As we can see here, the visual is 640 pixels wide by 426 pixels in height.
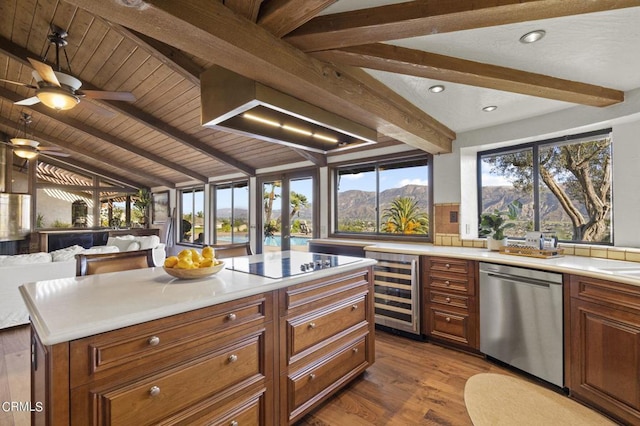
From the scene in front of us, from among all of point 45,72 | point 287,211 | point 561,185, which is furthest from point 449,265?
point 45,72

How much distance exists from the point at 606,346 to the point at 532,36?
2022mm

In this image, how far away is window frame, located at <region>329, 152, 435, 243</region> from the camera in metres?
3.80

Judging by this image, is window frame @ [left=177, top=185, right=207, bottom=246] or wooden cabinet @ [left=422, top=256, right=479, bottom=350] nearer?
wooden cabinet @ [left=422, top=256, right=479, bottom=350]

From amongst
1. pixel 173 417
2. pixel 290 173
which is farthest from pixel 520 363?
pixel 290 173

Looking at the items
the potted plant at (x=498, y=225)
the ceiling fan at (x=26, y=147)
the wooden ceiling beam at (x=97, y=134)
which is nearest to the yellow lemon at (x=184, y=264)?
the potted plant at (x=498, y=225)

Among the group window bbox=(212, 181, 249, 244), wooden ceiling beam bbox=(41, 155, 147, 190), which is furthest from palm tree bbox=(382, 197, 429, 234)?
wooden ceiling beam bbox=(41, 155, 147, 190)

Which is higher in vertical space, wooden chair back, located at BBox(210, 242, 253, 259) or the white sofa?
wooden chair back, located at BBox(210, 242, 253, 259)

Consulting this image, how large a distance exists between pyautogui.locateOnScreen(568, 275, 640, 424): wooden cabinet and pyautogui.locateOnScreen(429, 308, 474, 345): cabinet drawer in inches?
31.4

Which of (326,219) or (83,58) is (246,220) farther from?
(83,58)

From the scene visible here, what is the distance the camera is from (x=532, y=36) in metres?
1.64

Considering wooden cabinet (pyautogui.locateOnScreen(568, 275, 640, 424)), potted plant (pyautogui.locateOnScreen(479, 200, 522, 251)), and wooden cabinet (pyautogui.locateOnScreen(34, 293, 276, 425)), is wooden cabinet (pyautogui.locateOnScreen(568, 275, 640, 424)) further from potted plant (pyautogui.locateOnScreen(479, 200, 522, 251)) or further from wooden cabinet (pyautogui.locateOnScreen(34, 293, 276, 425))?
wooden cabinet (pyautogui.locateOnScreen(34, 293, 276, 425))

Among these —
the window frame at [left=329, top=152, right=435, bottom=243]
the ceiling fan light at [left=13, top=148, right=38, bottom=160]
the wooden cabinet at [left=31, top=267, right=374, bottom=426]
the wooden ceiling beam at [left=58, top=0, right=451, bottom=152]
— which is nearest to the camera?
the wooden cabinet at [left=31, top=267, right=374, bottom=426]

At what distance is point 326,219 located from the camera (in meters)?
4.82

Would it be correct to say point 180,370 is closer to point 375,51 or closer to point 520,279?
point 375,51
